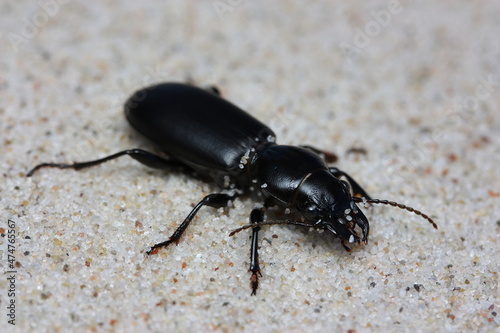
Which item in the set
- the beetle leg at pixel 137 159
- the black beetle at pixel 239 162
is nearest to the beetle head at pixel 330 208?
the black beetle at pixel 239 162

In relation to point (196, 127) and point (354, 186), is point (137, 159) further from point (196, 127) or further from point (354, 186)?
point (354, 186)

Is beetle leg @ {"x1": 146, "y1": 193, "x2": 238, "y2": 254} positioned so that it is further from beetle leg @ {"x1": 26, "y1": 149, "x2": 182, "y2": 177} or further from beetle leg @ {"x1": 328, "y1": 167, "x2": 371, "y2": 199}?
beetle leg @ {"x1": 328, "y1": 167, "x2": 371, "y2": 199}

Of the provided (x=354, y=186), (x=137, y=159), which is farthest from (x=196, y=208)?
(x=354, y=186)

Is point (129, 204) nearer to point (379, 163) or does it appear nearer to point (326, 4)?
point (379, 163)

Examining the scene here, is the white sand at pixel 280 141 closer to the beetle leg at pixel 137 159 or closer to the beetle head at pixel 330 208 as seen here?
the beetle leg at pixel 137 159

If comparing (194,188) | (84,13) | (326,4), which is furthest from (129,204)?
(326,4)

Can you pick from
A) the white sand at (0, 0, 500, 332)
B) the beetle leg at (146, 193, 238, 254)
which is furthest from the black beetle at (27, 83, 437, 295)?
the white sand at (0, 0, 500, 332)

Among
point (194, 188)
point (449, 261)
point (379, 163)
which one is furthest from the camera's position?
point (379, 163)
